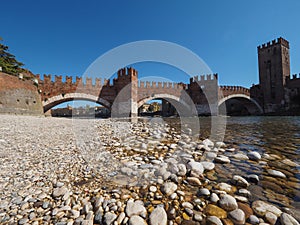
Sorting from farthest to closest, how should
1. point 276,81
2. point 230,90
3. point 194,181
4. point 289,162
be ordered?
point 276,81 → point 230,90 → point 289,162 → point 194,181

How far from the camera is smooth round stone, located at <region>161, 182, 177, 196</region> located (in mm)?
1710

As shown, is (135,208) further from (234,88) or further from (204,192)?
(234,88)

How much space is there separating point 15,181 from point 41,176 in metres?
0.29

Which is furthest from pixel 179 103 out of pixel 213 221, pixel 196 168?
pixel 213 221

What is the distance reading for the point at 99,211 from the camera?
1.42 metres

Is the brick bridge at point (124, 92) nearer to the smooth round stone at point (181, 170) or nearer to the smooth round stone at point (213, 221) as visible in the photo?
the smooth round stone at point (181, 170)

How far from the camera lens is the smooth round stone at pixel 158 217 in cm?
128

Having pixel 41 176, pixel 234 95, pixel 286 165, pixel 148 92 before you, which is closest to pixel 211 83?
pixel 234 95

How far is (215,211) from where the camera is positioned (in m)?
1.39

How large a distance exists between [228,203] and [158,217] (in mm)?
719

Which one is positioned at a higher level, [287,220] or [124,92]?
[124,92]

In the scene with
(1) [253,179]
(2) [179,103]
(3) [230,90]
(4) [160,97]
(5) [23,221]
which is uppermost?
(3) [230,90]

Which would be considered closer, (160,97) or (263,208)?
(263,208)

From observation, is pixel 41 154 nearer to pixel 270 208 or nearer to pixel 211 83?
pixel 270 208
